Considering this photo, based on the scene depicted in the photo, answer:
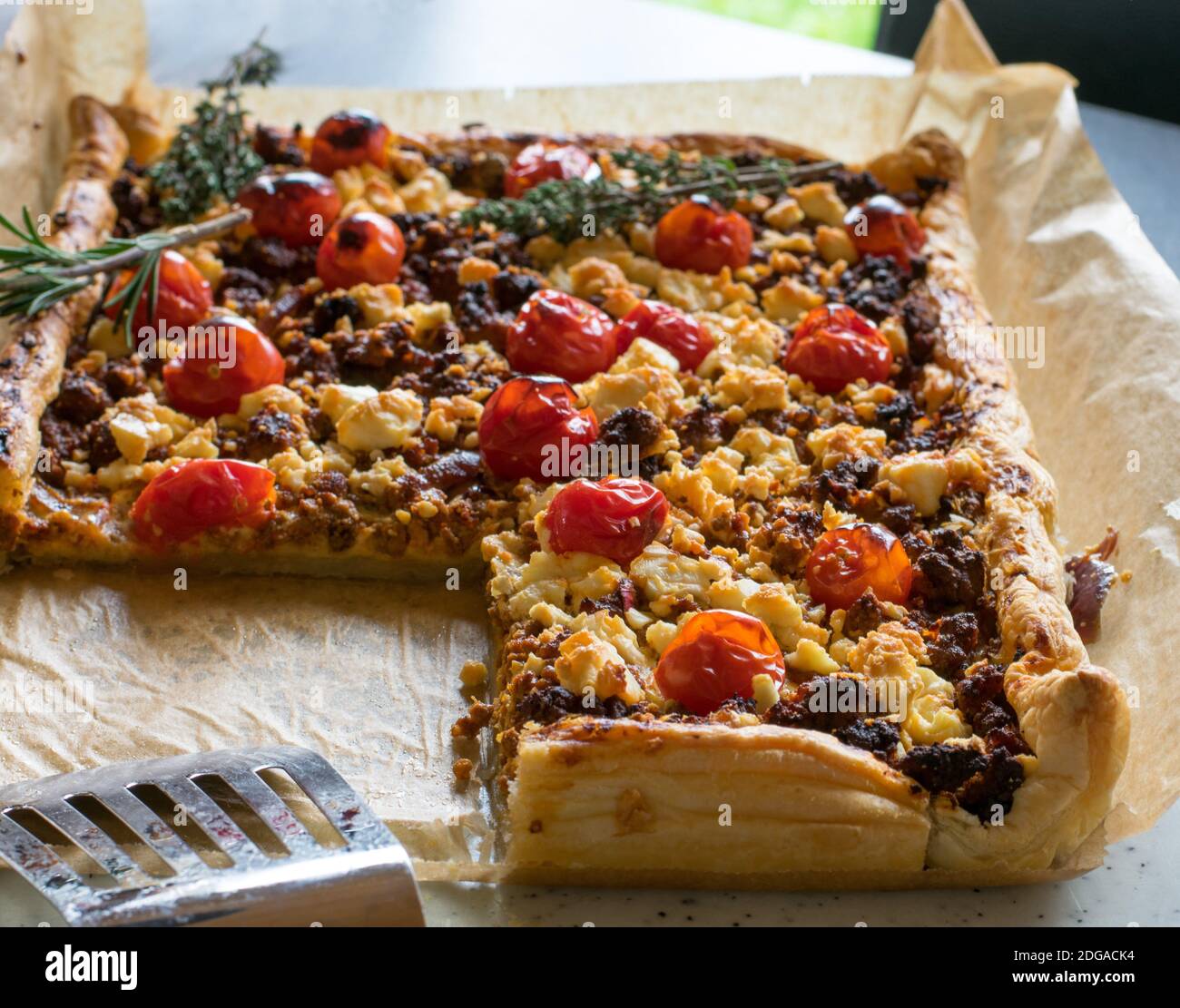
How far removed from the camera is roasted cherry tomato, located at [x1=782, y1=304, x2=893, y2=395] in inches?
204

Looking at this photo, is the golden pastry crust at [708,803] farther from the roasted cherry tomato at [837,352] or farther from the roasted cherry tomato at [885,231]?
the roasted cherry tomato at [885,231]

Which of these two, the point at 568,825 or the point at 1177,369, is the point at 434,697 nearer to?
the point at 568,825

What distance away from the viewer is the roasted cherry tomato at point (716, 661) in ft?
12.7

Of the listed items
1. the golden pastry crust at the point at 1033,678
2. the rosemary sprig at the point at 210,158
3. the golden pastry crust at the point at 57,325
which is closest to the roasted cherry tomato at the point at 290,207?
the rosemary sprig at the point at 210,158

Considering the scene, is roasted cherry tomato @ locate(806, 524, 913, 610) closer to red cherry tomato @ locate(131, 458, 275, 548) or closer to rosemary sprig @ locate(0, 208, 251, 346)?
red cherry tomato @ locate(131, 458, 275, 548)

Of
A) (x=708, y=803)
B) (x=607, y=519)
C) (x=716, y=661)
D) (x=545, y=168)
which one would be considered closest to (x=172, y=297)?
(x=545, y=168)

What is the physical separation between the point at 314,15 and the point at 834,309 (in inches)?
165

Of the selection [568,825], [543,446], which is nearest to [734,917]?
[568,825]

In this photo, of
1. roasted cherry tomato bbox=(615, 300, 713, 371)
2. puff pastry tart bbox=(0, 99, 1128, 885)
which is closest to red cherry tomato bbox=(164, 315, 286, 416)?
puff pastry tart bbox=(0, 99, 1128, 885)

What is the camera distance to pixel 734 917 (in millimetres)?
3715

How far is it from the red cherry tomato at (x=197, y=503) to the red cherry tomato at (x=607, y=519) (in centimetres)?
98

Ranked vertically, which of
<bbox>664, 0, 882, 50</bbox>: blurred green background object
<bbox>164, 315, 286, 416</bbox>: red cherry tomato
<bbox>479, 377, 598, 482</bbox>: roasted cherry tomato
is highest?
<bbox>664, 0, 882, 50</bbox>: blurred green background object

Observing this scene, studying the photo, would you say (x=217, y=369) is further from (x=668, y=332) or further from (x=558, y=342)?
(x=668, y=332)

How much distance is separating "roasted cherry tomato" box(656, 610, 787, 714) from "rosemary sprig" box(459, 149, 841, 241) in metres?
2.37
